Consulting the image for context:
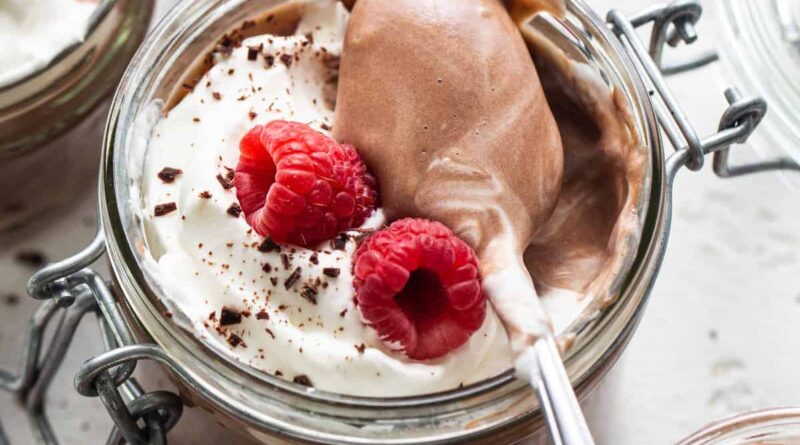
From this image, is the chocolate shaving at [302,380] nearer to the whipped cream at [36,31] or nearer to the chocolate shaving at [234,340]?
the chocolate shaving at [234,340]

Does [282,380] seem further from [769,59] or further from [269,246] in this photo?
[769,59]

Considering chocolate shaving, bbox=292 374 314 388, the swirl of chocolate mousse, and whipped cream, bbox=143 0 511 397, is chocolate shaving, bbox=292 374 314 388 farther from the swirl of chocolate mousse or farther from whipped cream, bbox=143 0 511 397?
the swirl of chocolate mousse

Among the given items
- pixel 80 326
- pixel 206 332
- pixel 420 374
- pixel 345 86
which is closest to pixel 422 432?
pixel 420 374

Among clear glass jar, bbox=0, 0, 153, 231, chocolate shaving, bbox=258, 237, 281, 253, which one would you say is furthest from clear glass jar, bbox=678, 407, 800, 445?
clear glass jar, bbox=0, 0, 153, 231

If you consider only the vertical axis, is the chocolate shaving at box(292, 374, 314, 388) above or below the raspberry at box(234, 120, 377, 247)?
below

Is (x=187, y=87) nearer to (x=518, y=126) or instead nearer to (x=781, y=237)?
(x=518, y=126)

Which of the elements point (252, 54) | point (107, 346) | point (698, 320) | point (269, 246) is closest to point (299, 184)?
point (269, 246)
